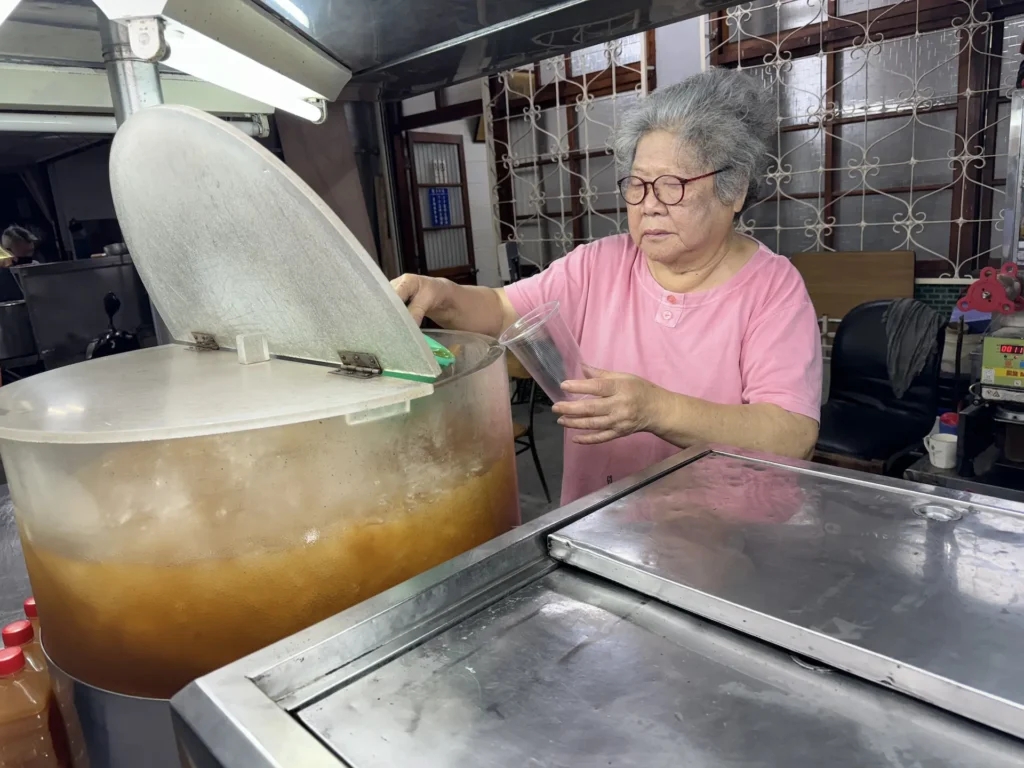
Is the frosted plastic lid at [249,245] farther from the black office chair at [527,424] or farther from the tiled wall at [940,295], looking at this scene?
the tiled wall at [940,295]

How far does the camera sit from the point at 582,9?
786 millimetres

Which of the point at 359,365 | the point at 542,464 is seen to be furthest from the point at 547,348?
the point at 542,464

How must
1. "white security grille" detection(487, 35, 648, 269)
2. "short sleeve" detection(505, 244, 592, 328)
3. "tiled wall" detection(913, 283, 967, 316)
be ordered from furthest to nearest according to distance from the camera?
"white security grille" detection(487, 35, 648, 269) → "tiled wall" detection(913, 283, 967, 316) → "short sleeve" detection(505, 244, 592, 328)

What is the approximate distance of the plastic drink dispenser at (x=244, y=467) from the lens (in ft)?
2.22

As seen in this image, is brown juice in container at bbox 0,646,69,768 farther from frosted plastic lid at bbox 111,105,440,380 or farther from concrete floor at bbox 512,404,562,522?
concrete floor at bbox 512,404,562,522

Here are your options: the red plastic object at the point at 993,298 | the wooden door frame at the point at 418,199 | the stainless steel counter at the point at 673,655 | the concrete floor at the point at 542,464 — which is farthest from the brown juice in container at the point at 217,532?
the wooden door frame at the point at 418,199

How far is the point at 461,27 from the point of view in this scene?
868mm

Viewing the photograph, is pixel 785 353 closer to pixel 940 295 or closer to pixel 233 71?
pixel 233 71

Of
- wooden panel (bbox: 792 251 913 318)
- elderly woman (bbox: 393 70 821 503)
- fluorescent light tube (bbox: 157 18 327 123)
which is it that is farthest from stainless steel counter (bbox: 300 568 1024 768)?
wooden panel (bbox: 792 251 913 318)

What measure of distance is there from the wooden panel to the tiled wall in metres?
0.08

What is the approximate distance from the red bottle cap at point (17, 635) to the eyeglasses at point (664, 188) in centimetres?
114

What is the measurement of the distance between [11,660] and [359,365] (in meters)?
0.50

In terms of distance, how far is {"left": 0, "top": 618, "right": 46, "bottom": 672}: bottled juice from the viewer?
83 cm

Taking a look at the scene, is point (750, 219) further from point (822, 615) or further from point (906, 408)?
point (822, 615)
